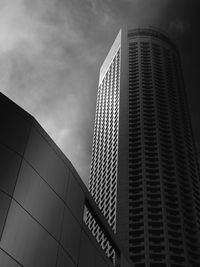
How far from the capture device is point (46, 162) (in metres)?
20.0

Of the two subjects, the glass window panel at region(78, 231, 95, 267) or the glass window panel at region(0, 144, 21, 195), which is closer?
the glass window panel at region(0, 144, 21, 195)

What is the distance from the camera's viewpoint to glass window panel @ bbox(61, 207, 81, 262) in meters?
19.5

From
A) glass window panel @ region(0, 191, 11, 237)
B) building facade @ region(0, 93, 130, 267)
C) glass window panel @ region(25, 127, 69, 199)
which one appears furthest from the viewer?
glass window panel @ region(25, 127, 69, 199)

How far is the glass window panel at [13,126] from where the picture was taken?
60.4 feet

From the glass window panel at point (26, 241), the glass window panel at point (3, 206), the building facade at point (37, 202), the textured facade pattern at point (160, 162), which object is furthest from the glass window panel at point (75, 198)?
the textured facade pattern at point (160, 162)

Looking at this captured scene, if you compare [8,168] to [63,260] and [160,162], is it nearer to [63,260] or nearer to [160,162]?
[63,260]

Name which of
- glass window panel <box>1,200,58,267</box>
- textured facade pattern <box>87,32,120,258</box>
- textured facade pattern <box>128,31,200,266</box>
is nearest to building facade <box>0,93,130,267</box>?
glass window panel <box>1,200,58,267</box>

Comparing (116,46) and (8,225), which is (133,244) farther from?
(116,46)

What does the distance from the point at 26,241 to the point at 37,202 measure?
2.03m

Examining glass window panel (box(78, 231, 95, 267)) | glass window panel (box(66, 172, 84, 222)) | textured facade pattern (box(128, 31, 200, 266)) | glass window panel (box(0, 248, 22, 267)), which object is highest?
textured facade pattern (box(128, 31, 200, 266))

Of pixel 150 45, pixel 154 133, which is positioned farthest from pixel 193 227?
pixel 150 45

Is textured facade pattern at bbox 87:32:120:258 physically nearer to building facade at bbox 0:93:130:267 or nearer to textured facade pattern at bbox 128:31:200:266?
textured facade pattern at bbox 128:31:200:266

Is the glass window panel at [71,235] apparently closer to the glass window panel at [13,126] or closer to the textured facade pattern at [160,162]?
the glass window panel at [13,126]

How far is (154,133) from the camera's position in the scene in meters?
118
